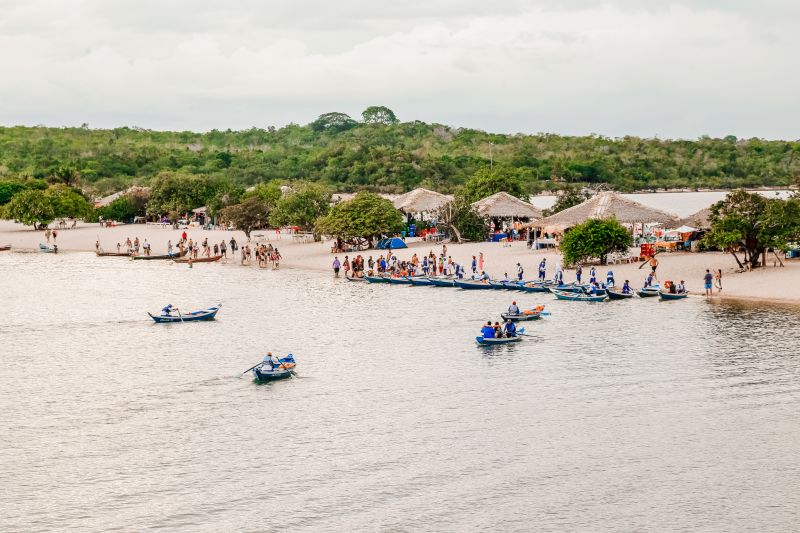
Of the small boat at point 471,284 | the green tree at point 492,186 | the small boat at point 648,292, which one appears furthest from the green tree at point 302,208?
the small boat at point 648,292

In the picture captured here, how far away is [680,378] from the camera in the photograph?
92.1ft

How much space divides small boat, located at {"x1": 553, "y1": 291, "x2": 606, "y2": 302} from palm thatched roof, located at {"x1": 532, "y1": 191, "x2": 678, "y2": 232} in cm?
1161

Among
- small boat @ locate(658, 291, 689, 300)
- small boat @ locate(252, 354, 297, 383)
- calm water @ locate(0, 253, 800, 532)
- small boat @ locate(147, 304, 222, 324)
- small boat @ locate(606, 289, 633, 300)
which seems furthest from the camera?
small boat @ locate(606, 289, 633, 300)

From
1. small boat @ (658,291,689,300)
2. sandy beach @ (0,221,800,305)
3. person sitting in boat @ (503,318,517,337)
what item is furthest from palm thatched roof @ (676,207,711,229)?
person sitting in boat @ (503,318,517,337)

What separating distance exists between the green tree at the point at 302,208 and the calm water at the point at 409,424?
29.5 metres

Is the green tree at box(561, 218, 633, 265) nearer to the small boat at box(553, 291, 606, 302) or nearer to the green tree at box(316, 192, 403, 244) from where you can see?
the small boat at box(553, 291, 606, 302)

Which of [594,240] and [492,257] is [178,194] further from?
[594,240]

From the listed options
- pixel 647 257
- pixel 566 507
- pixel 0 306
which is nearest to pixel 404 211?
pixel 647 257

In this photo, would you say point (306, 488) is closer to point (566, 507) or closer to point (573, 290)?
point (566, 507)

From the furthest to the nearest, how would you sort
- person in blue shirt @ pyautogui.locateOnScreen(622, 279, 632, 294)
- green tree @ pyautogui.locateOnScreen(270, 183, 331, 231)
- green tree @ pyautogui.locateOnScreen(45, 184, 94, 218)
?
green tree @ pyautogui.locateOnScreen(45, 184, 94, 218), green tree @ pyautogui.locateOnScreen(270, 183, 331, 231), person in blue shirt @ pyautogui.locateOnScreen(622, 279, 632, 294)

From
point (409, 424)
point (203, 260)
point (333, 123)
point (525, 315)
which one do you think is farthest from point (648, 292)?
point (333, 123)

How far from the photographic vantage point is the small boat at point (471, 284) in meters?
47.4

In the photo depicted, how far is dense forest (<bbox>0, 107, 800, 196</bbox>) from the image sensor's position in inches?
4373

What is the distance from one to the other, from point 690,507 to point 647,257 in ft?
103
